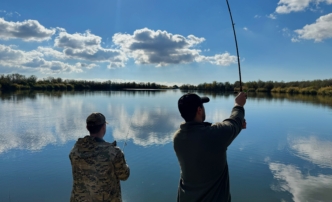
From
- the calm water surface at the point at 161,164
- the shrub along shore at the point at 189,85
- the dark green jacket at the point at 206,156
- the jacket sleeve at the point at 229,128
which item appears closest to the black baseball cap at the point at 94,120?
the dark green jacket at the point at 206,156

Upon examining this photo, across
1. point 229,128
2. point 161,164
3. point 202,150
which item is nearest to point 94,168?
point 202,150

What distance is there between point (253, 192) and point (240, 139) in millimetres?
4858

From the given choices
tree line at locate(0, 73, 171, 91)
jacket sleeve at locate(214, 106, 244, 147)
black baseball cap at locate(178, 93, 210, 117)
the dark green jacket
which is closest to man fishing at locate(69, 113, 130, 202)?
the dark green jacket

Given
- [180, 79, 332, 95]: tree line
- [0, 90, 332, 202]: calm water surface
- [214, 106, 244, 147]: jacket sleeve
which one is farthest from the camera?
[180, 79, 332, 95]: tree line

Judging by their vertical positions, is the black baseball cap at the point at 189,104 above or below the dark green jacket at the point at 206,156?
above

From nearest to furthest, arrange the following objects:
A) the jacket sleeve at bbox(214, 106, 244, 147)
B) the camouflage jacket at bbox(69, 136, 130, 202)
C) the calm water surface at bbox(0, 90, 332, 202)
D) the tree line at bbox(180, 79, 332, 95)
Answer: the jacket sleeve at bbox(214, 106, 244, 147)
the camouflage jacket at bbox(69, 136, 130, 202)
the calm water surface at bbox(0, 90, 332, 202)
the tree line at bbox(180, 79, 332, 95)

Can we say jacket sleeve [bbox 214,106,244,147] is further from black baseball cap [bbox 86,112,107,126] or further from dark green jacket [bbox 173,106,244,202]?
black baseball cap [bbox 86,112,107,126]

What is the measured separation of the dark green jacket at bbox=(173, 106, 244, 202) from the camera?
1540 mm

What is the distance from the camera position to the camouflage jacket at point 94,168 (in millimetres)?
2096

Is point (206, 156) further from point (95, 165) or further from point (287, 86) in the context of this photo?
point (287, 86)

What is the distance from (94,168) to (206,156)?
102 centimetres

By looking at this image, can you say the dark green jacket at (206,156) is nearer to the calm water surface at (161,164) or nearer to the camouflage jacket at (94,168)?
the camouflage jacket at (94,168)

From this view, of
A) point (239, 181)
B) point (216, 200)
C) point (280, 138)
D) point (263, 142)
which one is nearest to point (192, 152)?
point (216, 200)

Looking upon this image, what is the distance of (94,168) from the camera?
6.88 ft
